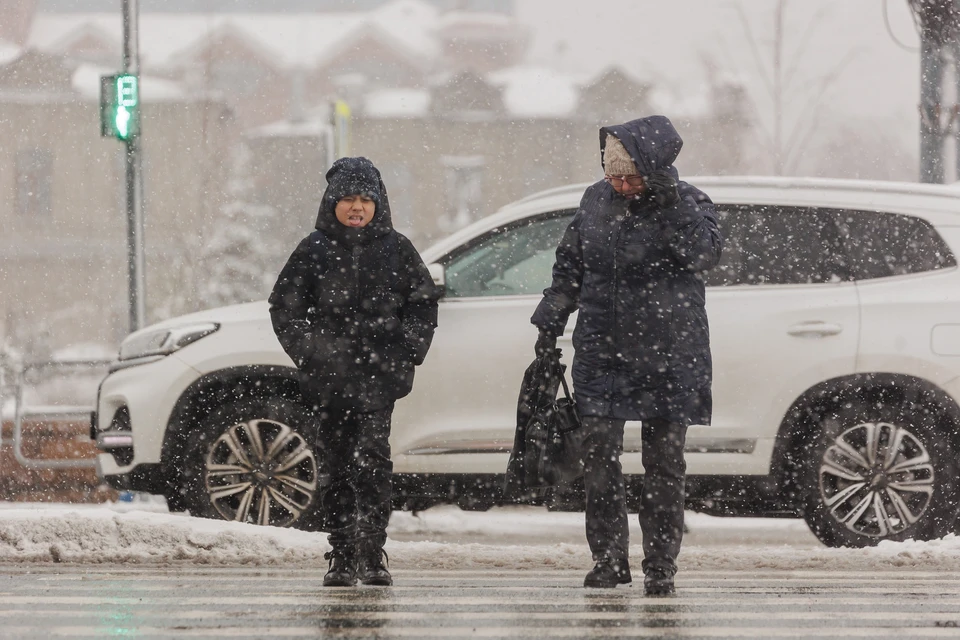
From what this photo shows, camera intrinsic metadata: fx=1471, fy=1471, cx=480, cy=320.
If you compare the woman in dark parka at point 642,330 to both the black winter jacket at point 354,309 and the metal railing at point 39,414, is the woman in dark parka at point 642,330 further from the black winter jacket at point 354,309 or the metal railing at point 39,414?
the metal railing at point 39,414

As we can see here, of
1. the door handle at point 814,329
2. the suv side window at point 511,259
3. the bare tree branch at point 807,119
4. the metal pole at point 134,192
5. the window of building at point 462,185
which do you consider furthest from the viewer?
the window of building at point 462,185

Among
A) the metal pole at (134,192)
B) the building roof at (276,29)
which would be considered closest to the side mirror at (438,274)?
the metal pole at (134,192)

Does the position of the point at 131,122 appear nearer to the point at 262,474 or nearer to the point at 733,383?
the point at 262,474

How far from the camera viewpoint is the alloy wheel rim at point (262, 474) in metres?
7.01

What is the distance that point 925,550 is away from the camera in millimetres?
6320

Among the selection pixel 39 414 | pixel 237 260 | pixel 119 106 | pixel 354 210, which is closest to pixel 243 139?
pixel 237 260

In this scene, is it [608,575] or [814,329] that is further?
[814,329]

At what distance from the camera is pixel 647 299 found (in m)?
5.28

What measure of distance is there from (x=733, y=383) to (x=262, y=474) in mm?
2275

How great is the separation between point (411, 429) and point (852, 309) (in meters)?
2.16

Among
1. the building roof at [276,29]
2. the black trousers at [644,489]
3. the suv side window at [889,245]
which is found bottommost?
the black trousers at [644,489]

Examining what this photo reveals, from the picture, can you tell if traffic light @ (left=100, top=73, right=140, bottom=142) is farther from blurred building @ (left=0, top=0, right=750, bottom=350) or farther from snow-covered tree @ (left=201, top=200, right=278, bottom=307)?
blurred building @ (left=0, top=0, right=750, bottom=350)

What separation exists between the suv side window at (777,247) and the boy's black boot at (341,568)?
250 centimetres

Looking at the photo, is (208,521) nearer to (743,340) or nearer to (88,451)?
(743,340)
